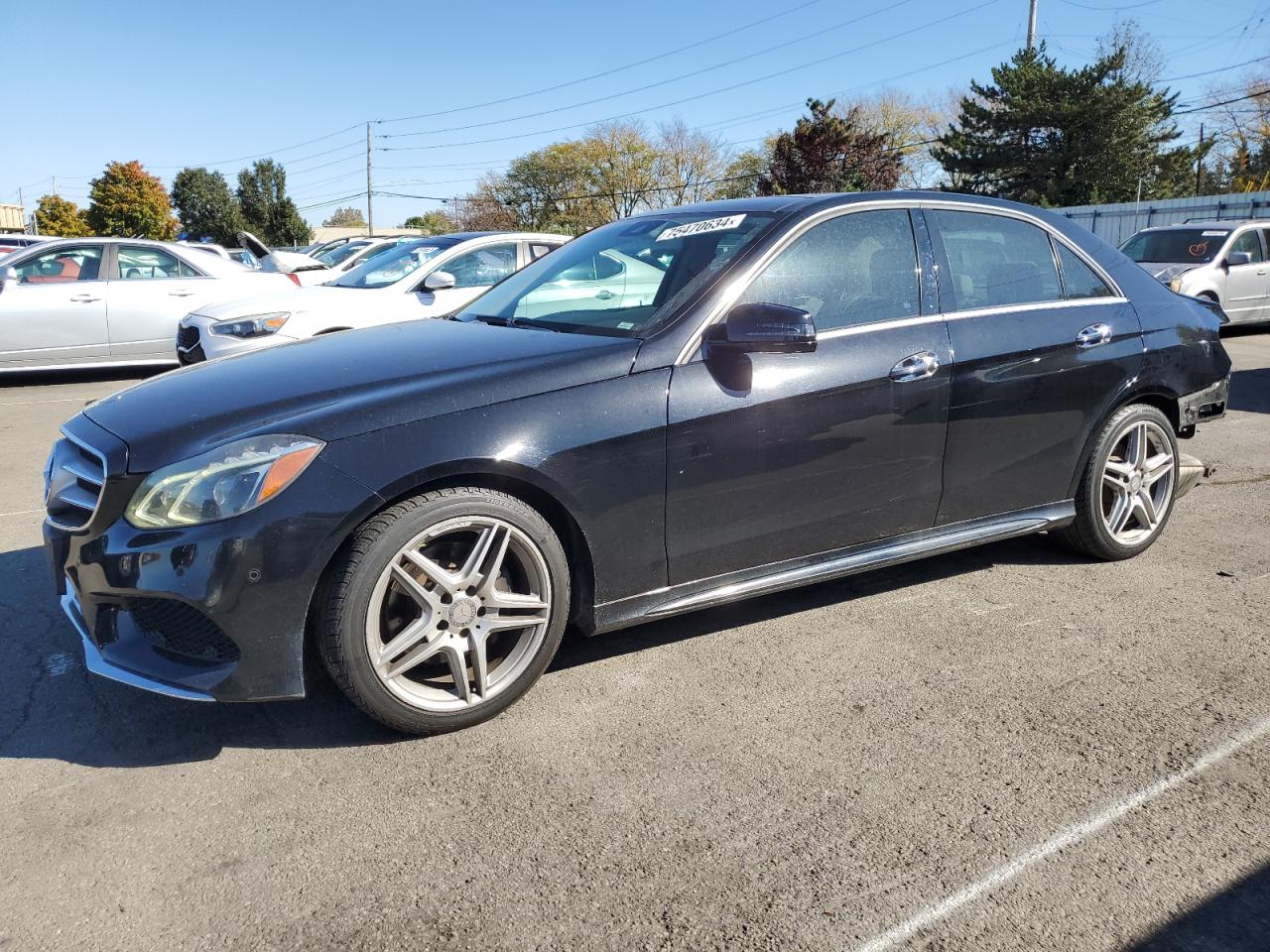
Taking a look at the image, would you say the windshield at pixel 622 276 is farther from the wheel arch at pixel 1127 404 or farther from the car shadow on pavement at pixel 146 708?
the wheel arch at pixel 1127 404

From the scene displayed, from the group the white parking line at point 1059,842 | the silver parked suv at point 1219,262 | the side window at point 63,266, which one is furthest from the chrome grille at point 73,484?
the silver parked suv at point 1219,262

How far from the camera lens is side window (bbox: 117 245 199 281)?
1080 cm

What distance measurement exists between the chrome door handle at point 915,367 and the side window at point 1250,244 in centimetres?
1292

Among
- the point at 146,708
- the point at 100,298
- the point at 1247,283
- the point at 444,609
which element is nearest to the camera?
the point at 444,609

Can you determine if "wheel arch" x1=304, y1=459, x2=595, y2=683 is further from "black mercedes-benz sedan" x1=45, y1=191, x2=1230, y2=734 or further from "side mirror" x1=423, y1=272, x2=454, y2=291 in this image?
"side mirror" x1=423, y1=272, x2=454, y2=291

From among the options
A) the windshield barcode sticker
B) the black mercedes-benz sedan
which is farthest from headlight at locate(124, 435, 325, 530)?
the windshield barcode sticker

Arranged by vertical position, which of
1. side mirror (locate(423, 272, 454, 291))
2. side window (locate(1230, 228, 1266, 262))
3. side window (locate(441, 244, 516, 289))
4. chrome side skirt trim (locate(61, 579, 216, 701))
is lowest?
chrome side skirt trim (locate(61, 579, 216, 701))

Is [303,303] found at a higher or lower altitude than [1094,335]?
higher

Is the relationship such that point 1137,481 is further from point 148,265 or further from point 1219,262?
point 1219,262

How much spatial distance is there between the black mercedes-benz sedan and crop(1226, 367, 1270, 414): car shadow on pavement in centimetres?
491

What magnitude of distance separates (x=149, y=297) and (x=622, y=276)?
28.7 ft

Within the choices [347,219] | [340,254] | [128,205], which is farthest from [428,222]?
[340,254]

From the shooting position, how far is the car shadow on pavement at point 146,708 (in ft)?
9.59

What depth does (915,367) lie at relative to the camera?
3666 millimetres
